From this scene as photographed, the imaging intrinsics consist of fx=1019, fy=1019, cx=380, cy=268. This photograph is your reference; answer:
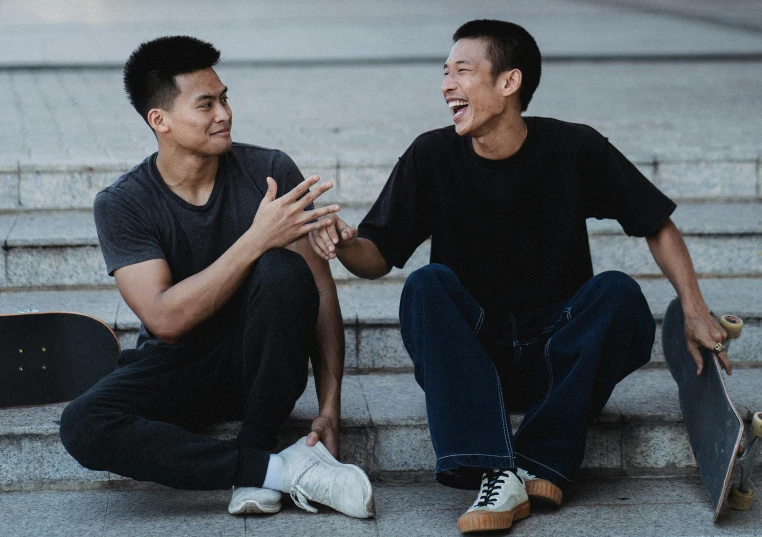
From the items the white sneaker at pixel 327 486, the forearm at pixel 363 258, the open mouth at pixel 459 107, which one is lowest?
the white sneaker at pixel 327 486

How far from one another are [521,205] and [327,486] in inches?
41.4

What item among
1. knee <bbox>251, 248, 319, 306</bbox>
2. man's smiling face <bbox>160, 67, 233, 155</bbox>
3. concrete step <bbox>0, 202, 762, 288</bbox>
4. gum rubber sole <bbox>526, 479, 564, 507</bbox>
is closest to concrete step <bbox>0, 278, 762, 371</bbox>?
concrete step <bbox>0, 202, 762, 288</bbox>

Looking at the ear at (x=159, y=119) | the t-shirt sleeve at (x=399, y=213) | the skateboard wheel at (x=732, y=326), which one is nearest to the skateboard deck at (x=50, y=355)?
the ear at (x=159, y=119)

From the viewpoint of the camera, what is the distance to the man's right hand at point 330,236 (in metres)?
3.00

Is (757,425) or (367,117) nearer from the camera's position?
(757,425)

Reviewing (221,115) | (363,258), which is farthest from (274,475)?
(221,115)

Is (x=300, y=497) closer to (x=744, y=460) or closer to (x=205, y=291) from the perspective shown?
(x=205, y=291)

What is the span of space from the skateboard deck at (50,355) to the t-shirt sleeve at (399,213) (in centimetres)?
94

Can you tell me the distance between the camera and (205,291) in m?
2.94

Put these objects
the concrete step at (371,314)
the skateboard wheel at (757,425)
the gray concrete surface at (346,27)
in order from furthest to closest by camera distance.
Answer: the gray concrete surface at (346,27)
the concrete step at (371,314)
the skateboard wheel at (757,425)

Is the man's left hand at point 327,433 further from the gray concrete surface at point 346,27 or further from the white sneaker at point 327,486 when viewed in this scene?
the gray concrete surface at point 346,27

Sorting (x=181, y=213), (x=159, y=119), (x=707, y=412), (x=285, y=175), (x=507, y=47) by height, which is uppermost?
(x=507, y=47)

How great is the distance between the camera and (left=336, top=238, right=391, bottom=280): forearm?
3121 millimetres

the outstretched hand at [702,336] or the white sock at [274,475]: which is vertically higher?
the outstretched hand at [702,336]
